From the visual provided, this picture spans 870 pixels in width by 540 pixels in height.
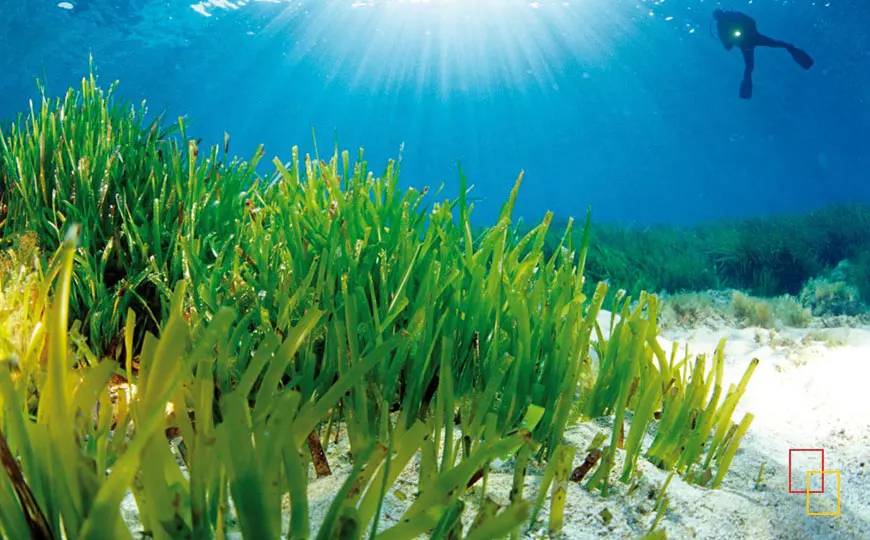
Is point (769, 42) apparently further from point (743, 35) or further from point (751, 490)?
point (751, 490)

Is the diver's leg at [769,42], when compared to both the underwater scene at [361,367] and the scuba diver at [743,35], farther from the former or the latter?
the underwater scene at [361,367]

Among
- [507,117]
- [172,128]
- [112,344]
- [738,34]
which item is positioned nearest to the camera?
[112,344]

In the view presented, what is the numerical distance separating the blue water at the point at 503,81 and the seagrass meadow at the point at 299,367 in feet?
40.7

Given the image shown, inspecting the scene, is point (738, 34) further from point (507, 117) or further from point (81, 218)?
point (507, 117)

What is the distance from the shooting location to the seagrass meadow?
2.54 feet

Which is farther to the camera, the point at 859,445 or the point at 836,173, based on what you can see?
the point at 836,173

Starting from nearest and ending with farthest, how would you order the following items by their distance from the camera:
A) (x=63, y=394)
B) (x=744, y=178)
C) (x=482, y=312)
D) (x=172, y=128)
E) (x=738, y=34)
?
(x=63, y=394) → (x=482, y=312) → (x=172, y=128) → (x=738, y=34) → (x=744, y=178)

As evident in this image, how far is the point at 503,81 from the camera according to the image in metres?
51.2

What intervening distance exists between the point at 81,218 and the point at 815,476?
297 cm

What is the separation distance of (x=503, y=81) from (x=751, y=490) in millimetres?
53102

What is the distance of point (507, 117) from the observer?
64500 mm

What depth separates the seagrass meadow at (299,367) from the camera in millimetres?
775

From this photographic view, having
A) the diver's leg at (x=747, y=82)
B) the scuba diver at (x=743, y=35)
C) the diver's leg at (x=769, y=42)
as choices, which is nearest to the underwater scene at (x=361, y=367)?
the diver's leg at (x=769, y=42)

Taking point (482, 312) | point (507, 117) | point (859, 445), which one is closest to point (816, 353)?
point (859, 445)
